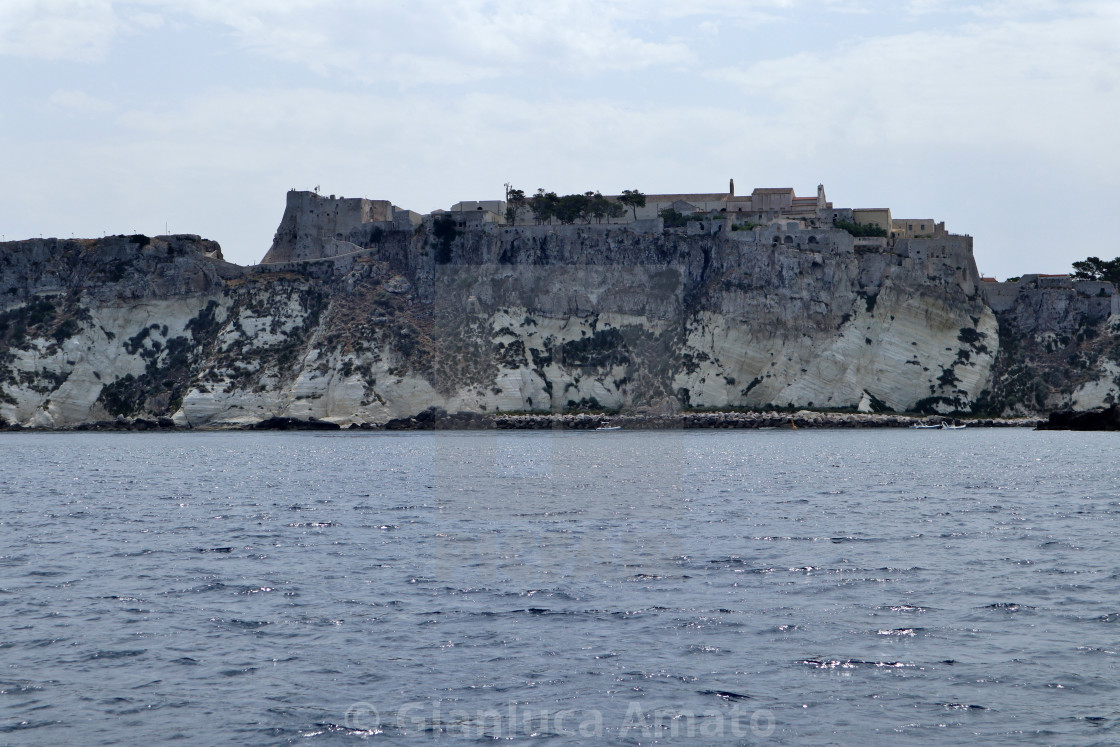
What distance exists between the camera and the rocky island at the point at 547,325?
374 feet

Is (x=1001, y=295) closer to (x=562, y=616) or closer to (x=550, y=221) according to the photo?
(x=550, y=221)

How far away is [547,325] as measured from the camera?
122m

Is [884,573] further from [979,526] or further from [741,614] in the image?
[979,526]

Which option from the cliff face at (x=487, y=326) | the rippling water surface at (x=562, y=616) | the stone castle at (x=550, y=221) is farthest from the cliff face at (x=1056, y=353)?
the rippling water surface at (x=562, y=616)

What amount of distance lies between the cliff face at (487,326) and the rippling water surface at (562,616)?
60982 millimetres

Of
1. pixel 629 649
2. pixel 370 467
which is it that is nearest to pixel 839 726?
pixel 629 649

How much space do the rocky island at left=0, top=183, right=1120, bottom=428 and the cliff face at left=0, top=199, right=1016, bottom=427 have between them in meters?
0.22

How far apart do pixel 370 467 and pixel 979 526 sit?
3939 centimetres

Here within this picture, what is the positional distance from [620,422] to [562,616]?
89382 mm

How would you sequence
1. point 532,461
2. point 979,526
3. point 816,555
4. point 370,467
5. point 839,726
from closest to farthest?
1. point 839,726
2. point 816,555
3. point 979,526
4. point 370,467
5. point 532,461

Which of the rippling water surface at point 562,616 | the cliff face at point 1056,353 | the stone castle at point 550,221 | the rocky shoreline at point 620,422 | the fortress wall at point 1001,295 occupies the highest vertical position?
the stone castle at point 550,221

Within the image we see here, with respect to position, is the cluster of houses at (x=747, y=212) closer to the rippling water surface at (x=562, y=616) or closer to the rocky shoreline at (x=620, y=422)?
the rocky shoreline at (x=620, y=422)

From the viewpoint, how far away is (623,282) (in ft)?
403

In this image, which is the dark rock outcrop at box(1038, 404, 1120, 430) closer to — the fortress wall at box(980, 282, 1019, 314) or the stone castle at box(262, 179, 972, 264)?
the fortress wall at box(980, 282, 1019, 314)
